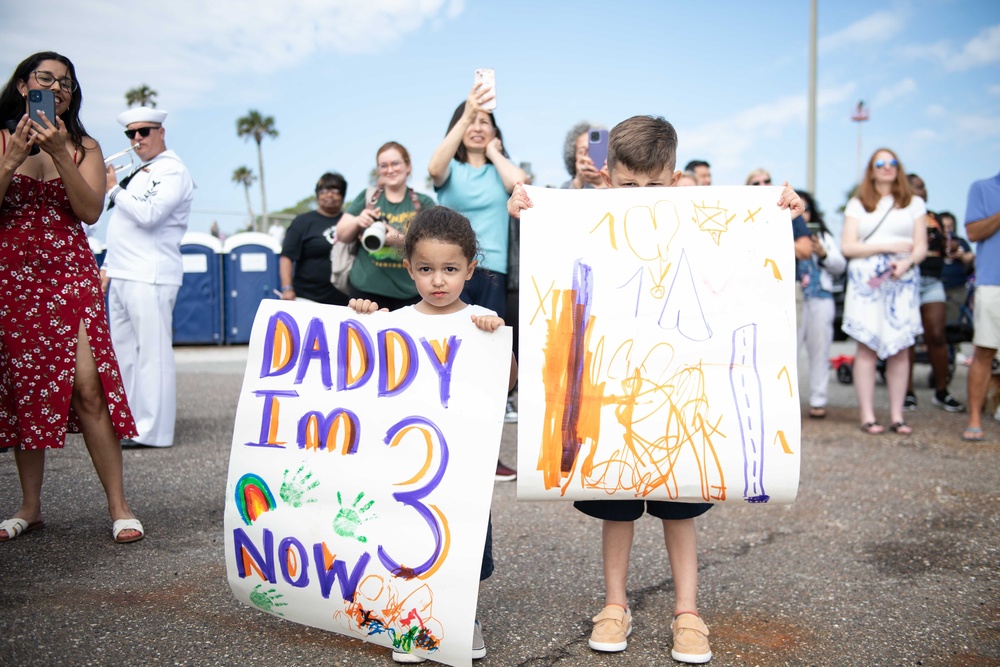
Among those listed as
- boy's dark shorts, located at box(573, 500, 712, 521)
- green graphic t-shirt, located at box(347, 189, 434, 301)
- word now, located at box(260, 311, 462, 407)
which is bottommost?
boy's dark shorts, located at box(573, 500, 712, 521)

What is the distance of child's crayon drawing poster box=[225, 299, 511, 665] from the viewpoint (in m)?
2.39

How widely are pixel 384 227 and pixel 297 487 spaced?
2.20m

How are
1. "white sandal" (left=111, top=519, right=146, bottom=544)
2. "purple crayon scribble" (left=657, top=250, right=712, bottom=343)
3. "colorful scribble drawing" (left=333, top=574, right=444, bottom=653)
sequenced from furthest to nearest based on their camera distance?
"white sandal" (left=111, top=519, right=146, bottom=544), "purple crayon scribble" (left=657, top=250, right=712, bottom=343), "colorful scribble drawing" (left=333, top=574, right=444, bottom=653)

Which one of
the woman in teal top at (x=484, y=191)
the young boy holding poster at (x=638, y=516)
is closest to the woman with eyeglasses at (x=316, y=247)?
the woman in teal top at (x=484, y=191)

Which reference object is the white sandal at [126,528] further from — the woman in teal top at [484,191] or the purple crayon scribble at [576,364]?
the purple crayon scribble at [576,364]

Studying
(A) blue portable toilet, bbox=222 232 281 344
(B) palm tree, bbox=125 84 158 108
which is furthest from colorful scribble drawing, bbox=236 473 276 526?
(B) palm tree, bbox=125 84 158 108

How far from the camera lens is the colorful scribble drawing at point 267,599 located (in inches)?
100

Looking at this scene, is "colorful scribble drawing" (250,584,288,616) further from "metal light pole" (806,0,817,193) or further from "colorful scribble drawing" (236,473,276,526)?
"metal light pole" (806,0,817,193)

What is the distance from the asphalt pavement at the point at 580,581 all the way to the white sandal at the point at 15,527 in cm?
4

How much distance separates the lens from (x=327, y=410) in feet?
8.46

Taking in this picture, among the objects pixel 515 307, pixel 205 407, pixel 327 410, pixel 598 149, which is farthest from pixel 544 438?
pixel 205 407

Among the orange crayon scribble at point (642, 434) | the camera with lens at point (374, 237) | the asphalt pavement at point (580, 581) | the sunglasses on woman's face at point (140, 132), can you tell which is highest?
the sunglasses on woman's face at point (140, 132)

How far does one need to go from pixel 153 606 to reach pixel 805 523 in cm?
287

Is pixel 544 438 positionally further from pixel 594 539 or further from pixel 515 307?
pixel 515 307
